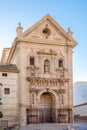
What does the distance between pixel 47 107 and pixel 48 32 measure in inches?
378

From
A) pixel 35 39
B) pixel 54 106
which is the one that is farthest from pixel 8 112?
pixel 35 39

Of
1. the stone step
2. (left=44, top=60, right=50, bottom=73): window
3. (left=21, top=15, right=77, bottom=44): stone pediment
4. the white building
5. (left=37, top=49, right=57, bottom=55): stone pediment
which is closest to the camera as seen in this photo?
the stone step

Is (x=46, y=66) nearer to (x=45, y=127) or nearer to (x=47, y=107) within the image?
(x=47, y=107)

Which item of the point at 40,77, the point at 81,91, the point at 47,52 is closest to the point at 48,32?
the point at 47,52

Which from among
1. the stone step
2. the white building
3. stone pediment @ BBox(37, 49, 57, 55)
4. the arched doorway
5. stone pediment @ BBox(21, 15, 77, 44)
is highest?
stone pediment @ BBox(21, 15, 77, 44)

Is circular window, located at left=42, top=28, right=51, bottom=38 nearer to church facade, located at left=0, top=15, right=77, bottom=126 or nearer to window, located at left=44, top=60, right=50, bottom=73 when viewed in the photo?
church facade, located at left=0, top=15, right=77, bottom=126

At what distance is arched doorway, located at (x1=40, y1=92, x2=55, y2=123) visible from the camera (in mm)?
34150

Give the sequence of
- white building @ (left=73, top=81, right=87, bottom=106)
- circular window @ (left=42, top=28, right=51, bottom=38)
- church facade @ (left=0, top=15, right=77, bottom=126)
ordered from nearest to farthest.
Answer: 1. church facade @ (left=0, top=15, right=77, bottom=126)
2. circular window @ (left=42, top=28, right=51, bottom=38)
3. white building @ (left=73, top=81, right=87, bottom=106)

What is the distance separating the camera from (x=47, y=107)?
34.8 meters

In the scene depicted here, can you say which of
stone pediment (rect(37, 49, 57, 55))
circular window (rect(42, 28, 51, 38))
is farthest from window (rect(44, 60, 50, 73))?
circular window (rect(42, 28, 51, 38))

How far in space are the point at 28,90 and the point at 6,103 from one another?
3.03 m

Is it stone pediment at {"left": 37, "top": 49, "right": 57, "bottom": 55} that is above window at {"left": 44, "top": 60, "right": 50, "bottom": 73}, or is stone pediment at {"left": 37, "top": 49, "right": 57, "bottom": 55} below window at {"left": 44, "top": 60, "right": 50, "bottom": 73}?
above

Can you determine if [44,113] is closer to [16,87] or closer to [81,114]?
[16,87]

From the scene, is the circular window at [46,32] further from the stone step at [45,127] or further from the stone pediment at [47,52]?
the stone step at [45,127]
